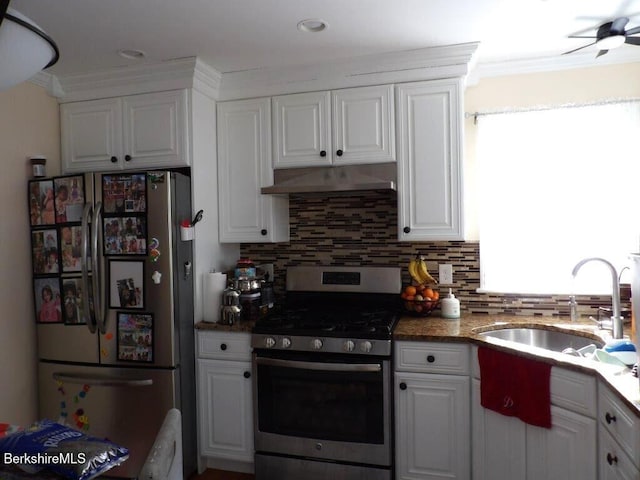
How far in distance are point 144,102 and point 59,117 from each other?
1.99 ft

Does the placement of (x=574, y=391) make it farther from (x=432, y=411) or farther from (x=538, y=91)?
(x=538, y=91)

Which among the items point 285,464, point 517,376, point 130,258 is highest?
point 130,258

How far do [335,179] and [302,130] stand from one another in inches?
14.3

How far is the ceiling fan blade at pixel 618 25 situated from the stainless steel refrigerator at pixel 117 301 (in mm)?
2163

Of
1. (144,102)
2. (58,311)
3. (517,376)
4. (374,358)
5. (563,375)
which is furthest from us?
(144,102)

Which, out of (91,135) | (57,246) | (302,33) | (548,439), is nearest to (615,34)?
(302,33)

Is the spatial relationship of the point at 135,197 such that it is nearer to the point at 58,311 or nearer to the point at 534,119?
the point at 58,311

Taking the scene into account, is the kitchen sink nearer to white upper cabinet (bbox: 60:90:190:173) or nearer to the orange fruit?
the orange fruit

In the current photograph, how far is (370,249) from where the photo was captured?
9.64 feet

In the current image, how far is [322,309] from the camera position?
9.36 ft

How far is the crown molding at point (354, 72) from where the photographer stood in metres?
2.48

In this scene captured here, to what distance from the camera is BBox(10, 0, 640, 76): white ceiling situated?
197 cm

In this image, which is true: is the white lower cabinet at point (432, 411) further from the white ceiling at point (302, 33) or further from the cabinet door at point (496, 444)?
the white ceiling at point (302, 33)

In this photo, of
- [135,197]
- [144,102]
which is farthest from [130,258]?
[144,102]
